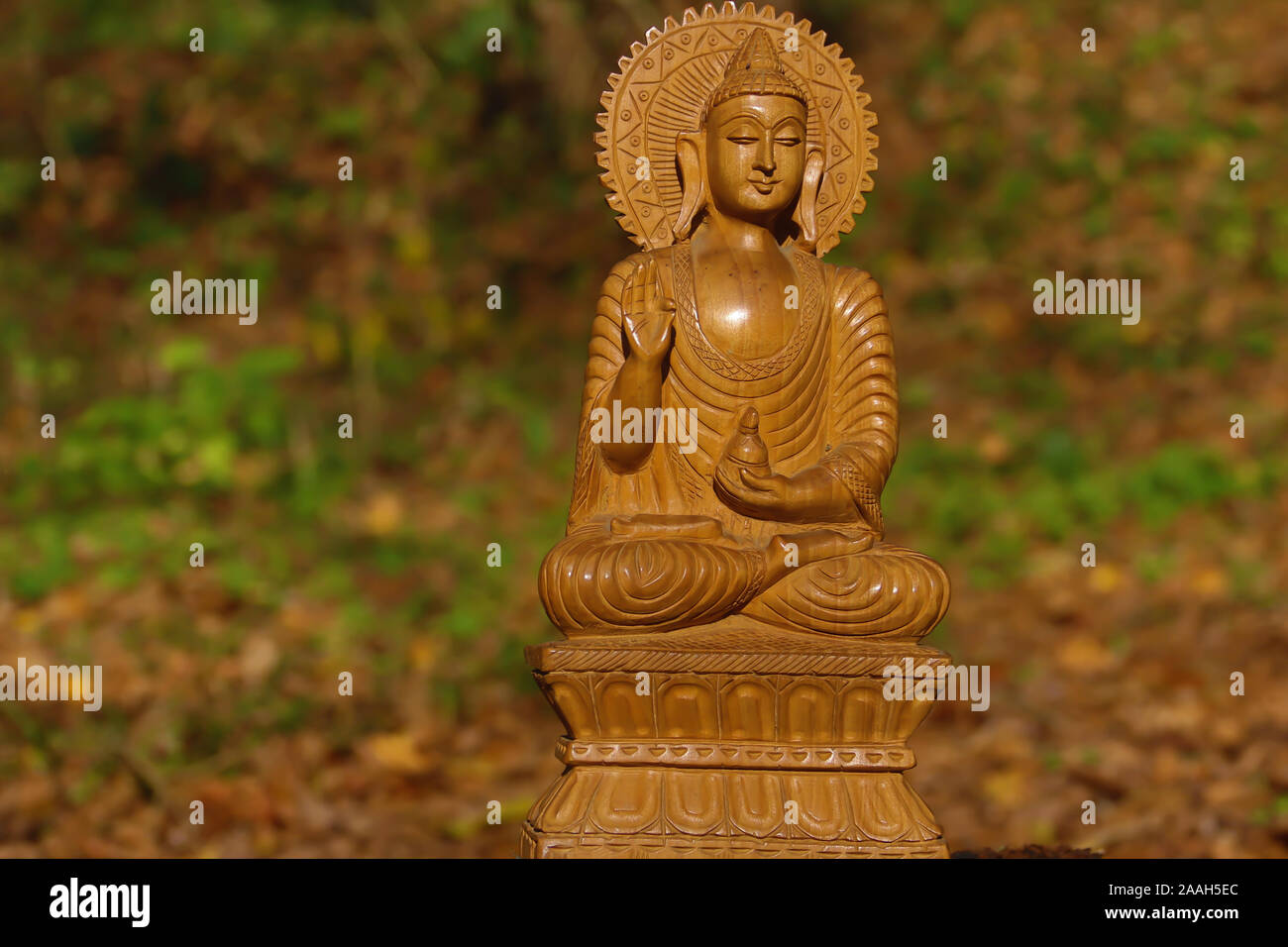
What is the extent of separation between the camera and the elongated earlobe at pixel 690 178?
6.12m

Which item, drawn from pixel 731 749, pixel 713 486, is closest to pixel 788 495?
pixel 713 486

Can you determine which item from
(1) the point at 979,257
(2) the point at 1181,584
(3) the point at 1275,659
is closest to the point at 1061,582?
(2) the point at 1181,584

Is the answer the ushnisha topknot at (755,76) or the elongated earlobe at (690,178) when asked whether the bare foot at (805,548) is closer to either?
the elongated earlobe at (690,178)

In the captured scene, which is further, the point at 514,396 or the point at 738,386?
the point at 514,396

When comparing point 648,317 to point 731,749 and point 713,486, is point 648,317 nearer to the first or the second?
point 713,486

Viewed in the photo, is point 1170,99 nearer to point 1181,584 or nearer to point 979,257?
point 979,257

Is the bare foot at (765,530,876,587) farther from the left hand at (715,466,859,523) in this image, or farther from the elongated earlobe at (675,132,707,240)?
the elongated earlobe at (675,132,707,240)

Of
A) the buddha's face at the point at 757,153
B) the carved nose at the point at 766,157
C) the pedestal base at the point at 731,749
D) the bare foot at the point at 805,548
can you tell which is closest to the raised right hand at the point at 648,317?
the buddha's face at the point at 757,153

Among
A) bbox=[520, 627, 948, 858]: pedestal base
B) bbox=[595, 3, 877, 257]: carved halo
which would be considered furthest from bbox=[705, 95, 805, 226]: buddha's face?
bbox=[520, 627, 948, 858]: pedestal base

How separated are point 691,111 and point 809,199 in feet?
1.83

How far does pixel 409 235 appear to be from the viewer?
13.4 metres

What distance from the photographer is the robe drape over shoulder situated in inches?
213

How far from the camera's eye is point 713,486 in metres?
5.82

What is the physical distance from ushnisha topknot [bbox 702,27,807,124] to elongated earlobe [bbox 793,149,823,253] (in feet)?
0.82
